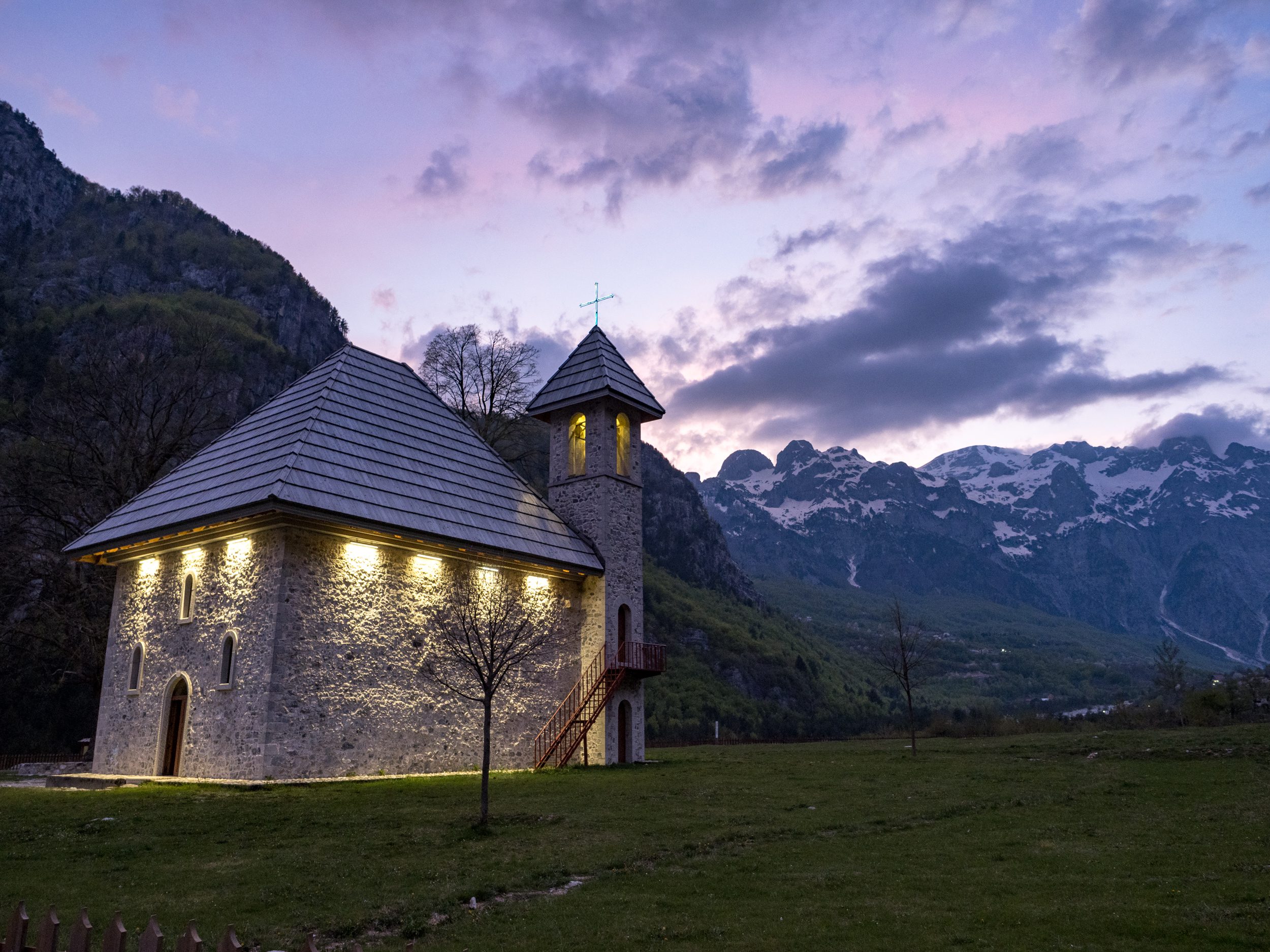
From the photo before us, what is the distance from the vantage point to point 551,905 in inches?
311

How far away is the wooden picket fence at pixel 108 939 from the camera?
3359mm

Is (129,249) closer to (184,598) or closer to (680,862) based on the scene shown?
(184,598)

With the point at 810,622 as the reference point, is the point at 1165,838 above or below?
below

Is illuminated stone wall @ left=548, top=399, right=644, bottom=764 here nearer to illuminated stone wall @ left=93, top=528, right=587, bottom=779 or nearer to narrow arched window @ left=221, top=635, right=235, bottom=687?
illuminated stone wall @ left=93, top=528, right=587, bottom=779

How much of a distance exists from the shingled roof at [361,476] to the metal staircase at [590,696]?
3027 millimetres

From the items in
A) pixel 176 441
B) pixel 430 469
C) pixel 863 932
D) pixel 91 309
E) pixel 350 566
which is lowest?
pixel 863 932

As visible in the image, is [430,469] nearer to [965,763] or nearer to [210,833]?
[210,833]

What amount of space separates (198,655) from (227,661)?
129 centimetres

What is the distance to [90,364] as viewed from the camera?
33.7m

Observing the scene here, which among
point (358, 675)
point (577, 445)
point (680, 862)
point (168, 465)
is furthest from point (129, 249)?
point (680, 862)

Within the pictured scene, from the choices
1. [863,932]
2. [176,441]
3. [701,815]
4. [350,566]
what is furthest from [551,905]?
[176,441]

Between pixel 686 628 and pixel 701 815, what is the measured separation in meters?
66.5

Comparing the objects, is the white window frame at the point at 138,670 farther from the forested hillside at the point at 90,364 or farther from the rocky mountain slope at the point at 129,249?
the rocky mountain slope at the point at 129,249

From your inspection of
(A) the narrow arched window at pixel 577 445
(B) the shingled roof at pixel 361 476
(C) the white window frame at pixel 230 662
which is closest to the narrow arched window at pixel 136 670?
(B) the shingled roof at pixel 361 476
